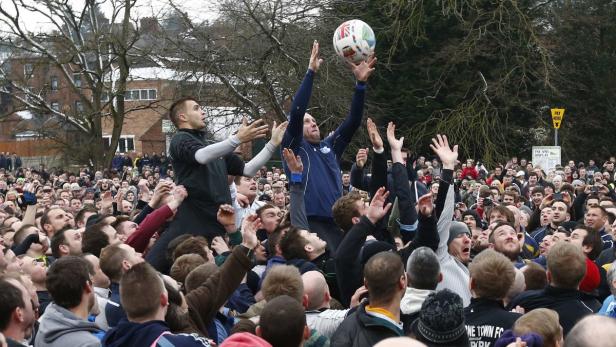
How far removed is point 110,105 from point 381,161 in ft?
98.0

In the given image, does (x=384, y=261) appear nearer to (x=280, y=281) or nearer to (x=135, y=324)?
(x=280, y=281)

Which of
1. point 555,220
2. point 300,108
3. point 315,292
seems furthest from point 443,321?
point 555,220

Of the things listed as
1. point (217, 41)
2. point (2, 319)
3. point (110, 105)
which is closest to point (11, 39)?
point (110, 105)

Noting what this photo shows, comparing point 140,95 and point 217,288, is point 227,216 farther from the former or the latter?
point 140,95

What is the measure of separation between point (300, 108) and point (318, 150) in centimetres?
64

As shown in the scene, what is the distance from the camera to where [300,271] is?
6.46 m

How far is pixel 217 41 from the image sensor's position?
98.1 feet

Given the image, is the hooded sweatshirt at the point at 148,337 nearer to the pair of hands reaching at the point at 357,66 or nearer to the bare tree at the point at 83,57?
the pair of hands reaching at the point at 357,66

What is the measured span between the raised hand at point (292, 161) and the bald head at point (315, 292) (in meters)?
2.39

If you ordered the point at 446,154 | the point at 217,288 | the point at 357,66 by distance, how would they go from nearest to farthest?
the point at 217,288
the point at 446,154
the point at 357,66

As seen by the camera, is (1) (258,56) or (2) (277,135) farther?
(1) (258,56)

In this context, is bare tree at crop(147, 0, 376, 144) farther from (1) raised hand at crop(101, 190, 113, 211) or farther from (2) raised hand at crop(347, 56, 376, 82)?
(2) raised hand at crop(347, 56, 376, 82)

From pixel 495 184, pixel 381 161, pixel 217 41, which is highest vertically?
pixel 217 41

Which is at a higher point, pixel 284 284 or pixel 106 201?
pixel 284 284
